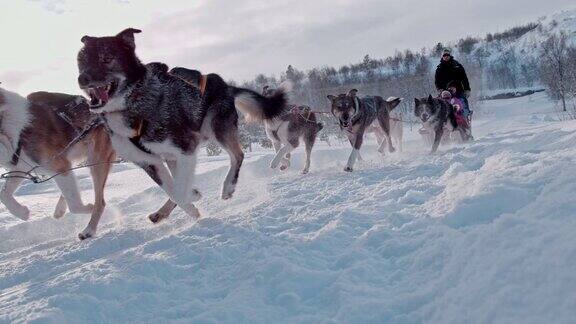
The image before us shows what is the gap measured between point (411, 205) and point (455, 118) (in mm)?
7044

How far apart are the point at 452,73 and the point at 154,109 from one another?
310 inches

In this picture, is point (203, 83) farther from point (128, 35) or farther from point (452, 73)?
point (452, 73)

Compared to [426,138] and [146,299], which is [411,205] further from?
[426,138]

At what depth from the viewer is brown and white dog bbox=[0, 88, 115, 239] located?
4711mm

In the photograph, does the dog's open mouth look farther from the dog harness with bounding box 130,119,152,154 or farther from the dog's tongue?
the dog harness with bounding box 130,119,152,154

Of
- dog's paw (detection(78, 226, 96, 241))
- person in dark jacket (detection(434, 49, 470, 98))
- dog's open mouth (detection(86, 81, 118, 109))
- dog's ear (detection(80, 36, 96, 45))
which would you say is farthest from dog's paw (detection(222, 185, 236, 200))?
person in dark jacket (detection(434, 49, 470, 98))

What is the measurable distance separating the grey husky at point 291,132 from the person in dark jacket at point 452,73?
128 inches

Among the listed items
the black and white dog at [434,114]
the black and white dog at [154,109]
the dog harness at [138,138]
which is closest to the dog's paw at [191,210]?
the black and white dog at [154,109]

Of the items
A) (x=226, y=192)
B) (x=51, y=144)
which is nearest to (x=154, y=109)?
(x=51, y=144)

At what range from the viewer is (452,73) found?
1043cm

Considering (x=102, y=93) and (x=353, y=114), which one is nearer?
(x=102, y=93)

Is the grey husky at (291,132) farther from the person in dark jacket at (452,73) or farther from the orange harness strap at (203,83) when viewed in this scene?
the orange harness strap at (203,83)

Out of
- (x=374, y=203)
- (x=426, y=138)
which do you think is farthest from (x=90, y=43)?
(x=426, y=138)

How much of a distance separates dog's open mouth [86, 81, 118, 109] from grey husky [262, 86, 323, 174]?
4.91 metres
